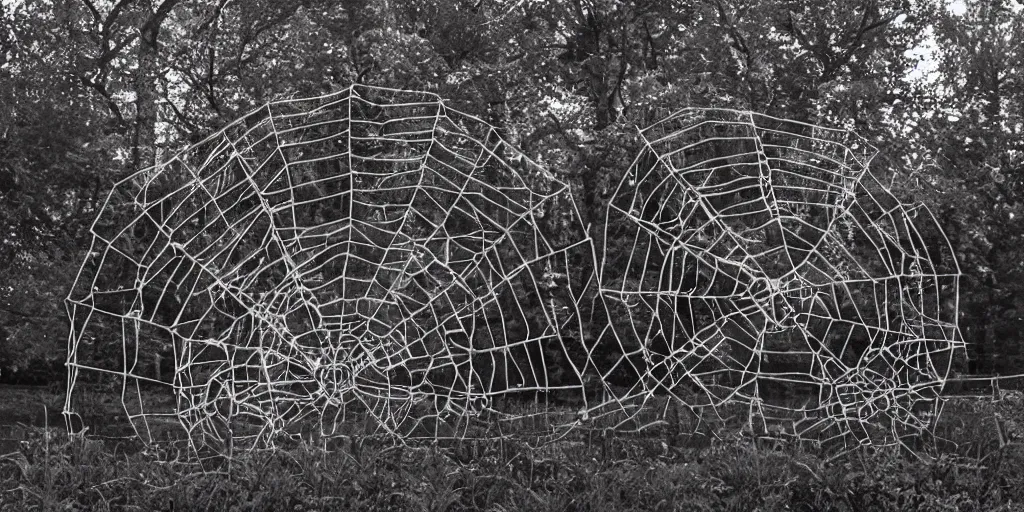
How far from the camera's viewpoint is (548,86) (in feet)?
41.8

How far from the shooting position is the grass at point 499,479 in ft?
20.3

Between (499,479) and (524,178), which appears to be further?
(524,178)

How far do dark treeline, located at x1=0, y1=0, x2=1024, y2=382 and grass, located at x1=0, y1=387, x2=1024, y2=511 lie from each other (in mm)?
4712

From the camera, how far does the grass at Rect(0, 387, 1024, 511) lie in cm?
618

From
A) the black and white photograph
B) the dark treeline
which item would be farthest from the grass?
the dark treeline

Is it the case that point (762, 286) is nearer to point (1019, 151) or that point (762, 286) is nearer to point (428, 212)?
point (428, 212)

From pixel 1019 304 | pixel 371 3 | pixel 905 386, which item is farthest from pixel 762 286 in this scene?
pixel 1019 304

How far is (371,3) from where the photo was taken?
11367 mm

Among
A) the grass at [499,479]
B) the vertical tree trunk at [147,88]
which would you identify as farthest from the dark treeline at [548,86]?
the grass at [499,479]

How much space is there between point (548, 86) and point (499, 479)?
712cm

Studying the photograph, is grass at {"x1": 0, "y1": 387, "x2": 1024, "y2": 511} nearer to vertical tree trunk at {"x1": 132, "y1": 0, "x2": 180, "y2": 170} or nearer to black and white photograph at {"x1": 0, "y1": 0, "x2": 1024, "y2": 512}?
black and white photograph at {"x1": 0, "y1": 0, "x2": 1024, "y2": 512}

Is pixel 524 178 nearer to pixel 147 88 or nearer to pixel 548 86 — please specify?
pixel 548 86

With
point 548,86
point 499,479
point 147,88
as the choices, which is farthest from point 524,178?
Answer: point 147,88

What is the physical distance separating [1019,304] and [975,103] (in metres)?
2.39
